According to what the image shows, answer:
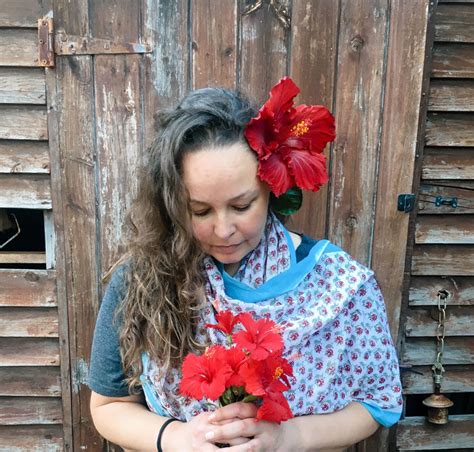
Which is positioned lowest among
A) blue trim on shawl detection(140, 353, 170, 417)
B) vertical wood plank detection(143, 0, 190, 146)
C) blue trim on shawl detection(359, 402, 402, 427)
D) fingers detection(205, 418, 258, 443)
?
blue trim on shawl detection(359, 402, 402, 427)

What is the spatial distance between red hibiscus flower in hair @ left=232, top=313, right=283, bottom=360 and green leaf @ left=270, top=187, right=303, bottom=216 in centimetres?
39

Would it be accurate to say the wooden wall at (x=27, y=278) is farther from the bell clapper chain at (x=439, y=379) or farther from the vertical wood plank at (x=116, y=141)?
the bell clapper chain at (x=439, y=379)

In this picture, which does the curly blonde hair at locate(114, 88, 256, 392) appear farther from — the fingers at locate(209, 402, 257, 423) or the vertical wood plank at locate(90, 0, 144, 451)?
the vertical wood plank at locate(90, 0, 144, 451)

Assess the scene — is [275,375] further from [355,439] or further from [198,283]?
[355,439]

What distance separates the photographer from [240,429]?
3.47ft

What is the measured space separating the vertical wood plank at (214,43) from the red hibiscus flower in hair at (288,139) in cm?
50

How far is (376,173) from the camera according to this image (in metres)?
1.74

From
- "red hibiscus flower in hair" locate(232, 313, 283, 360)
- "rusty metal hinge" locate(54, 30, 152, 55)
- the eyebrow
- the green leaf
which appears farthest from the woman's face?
"rusty metal hinge" locate(54, 30, 152, 55)

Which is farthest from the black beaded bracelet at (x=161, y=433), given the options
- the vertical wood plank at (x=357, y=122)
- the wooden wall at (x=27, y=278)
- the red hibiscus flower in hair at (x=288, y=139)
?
the vertical wood plank at (x=357, y=122)

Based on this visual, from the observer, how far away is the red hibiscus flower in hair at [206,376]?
2.96ft

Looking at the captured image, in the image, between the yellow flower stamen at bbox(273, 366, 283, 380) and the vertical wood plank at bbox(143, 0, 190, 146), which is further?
the vertical wood plank at bbox(143, 0, 190, 146)

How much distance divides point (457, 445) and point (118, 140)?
5.60 ft

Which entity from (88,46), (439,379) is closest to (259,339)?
(88,46)

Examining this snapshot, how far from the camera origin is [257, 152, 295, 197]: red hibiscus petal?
45.1 inches
